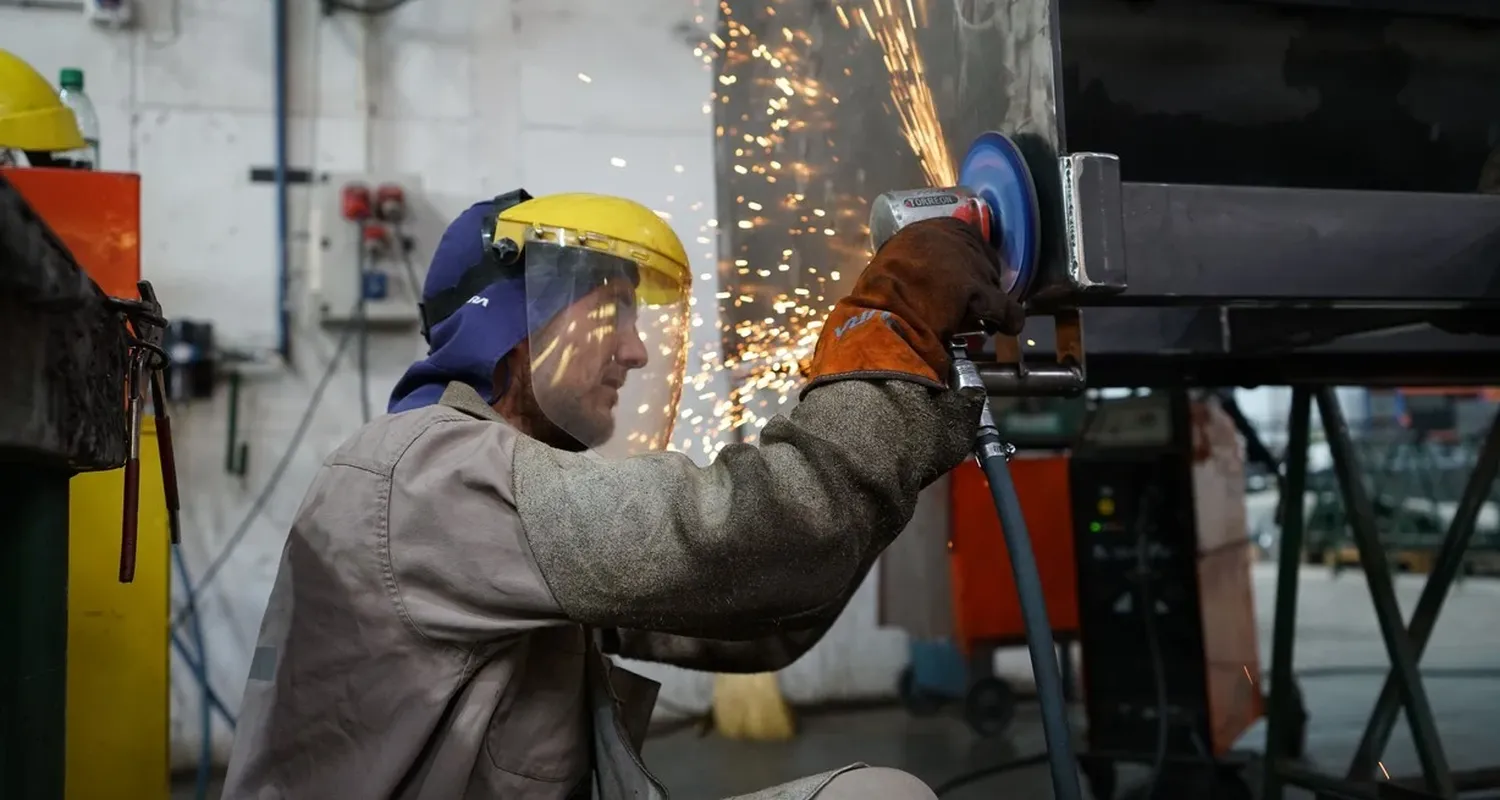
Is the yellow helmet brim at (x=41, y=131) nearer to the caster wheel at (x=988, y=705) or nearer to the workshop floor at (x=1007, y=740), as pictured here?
the workshop floor at (x=1007, y=740)

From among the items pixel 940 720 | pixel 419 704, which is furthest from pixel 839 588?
pixel 940 720

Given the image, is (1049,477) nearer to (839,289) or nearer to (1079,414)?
(1079,414)

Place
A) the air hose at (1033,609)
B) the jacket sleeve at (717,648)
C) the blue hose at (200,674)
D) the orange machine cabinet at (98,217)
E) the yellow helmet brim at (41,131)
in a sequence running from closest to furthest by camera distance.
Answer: the air hose at (1033,609)
the jacket sleeve at (717,648)
the orange machine cabinet at (98,217)
the yellow helmet brim at (41,131)
the blue hose at (200,674)

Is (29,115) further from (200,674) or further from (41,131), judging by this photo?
(200,674)

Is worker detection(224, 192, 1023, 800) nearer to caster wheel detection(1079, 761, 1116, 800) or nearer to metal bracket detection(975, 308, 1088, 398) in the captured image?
metal bracket detection(975, 308, 1088, 398)

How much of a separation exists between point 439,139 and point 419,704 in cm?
282

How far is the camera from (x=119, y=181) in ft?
5.13

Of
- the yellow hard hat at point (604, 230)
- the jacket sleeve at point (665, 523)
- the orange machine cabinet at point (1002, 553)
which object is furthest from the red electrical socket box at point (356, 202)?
the jacket sleeve at point (665, 523)

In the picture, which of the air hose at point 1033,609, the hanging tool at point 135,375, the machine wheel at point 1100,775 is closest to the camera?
the hanging tool at point 135,375

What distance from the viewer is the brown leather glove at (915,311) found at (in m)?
0.97

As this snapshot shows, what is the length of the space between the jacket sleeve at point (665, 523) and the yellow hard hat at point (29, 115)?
1241mm

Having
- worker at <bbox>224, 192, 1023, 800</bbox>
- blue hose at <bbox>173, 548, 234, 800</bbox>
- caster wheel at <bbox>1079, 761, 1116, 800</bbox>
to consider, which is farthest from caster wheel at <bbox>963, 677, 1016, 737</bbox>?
worker at <bbox>224, 192, 1023, 800</bbox>

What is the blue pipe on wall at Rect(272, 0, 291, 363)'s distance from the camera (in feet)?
10.9

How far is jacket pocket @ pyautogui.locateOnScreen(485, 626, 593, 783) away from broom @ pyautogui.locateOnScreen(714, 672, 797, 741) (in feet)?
7.64
